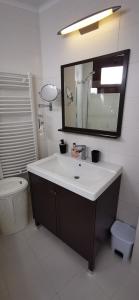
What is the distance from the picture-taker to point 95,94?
4.50 feet

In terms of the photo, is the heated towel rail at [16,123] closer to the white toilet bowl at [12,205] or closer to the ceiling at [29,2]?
the white toilet bowl at [12,205]

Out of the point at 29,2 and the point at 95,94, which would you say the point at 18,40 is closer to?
the point at 29,2

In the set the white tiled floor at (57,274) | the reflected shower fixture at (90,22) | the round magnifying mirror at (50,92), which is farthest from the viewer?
the round magnifying mirror at (50,92)

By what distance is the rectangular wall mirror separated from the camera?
1.21m

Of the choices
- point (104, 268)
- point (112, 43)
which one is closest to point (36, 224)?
point (104, 268)

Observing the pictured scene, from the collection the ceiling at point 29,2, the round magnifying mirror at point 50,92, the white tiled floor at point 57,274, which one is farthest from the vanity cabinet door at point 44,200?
the ceiling at point 29,2

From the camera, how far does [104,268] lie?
51.8 inches

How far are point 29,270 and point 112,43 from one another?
201cm

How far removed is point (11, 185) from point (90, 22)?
5.41 ft

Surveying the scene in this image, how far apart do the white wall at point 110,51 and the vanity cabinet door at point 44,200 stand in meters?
0.58

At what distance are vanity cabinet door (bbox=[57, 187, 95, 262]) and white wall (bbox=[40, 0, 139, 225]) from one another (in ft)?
1.63

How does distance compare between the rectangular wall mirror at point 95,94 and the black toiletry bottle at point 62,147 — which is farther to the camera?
the black toiletry bottle at point 62,147

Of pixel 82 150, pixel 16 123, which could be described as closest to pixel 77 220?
pixel 82 150

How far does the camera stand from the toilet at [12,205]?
4.91ft
